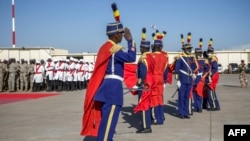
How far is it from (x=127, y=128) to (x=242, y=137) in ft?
12.0

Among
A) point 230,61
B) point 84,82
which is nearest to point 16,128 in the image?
point 84,82

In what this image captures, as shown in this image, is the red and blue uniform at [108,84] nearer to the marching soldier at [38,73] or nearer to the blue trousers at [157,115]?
the blue trousers at [157,115]

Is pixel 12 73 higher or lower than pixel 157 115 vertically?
higher

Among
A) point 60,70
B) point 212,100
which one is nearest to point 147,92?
→ point 212,100

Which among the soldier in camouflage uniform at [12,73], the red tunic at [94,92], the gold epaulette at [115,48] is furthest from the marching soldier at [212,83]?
the soldier in camouflage uniform at [12,73]

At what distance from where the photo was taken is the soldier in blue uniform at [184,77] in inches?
408

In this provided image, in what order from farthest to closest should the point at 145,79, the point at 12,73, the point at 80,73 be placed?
the point at 80,73 < the point at 12,73 < the point at 145,79

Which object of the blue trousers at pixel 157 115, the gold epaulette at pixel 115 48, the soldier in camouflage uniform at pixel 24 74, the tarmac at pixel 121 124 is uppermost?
the gold epaulette at pixel 115 48

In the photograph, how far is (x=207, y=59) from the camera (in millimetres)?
12430

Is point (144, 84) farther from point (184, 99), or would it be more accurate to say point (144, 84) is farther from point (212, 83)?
point (212, 83)

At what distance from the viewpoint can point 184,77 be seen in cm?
1040

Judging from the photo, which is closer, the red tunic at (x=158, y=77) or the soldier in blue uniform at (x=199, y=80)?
the red tunic at (x=158, y=77)

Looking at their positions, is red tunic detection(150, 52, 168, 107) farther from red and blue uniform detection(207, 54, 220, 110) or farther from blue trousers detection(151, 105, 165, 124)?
red and blue uniform detection(207, 54, 220, 110)

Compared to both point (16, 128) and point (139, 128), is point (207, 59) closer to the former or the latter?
point (139, 128)
